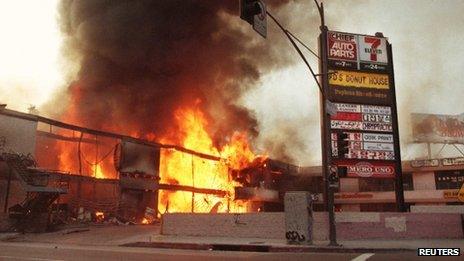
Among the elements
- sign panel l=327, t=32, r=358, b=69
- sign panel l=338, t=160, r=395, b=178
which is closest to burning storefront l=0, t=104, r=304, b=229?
sign panel l=338, t=160, r=395, b=178

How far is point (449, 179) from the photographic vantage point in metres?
42.2

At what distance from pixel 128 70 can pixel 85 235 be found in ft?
67.1

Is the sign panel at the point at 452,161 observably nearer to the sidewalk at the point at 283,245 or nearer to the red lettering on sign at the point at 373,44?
the red lettering on sign at the point at 373,44

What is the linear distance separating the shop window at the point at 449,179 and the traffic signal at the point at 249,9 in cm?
3987

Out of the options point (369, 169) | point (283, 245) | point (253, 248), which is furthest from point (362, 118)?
point (253, 248)

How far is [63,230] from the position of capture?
22266mm

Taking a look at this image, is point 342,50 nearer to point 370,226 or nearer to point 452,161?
point 370,226

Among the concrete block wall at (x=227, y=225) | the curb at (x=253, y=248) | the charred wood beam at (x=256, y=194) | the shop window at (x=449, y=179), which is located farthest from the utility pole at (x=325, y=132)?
the shop window at (x=449, y=179)

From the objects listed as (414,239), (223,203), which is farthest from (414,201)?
(414,239)

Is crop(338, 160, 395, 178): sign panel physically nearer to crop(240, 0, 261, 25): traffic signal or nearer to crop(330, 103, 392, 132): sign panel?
crop(330, 103, 392, 132): sign panel

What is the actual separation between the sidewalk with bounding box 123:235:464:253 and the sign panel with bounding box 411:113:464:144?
39767 millimetres

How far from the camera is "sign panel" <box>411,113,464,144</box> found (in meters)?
52.2

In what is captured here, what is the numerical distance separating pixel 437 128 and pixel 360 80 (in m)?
36.9

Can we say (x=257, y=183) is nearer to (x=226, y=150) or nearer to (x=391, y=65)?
(x=226, y=150)
